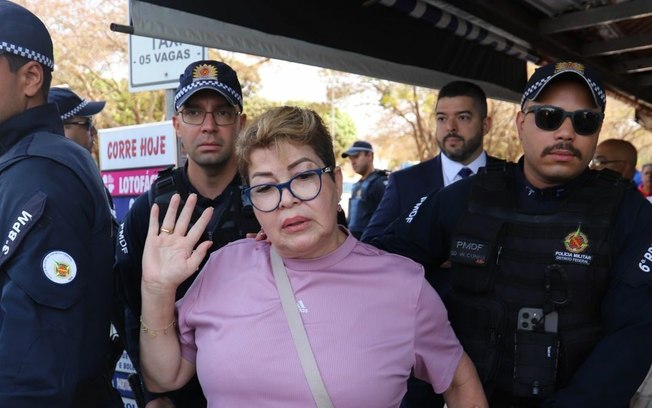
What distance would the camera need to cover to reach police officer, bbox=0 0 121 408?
1.60 m

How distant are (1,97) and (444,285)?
1.83 meters

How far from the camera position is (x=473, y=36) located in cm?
455

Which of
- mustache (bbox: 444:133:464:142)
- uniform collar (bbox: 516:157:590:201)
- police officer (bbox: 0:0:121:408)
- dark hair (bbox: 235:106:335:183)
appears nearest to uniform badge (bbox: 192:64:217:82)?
police officer (bbox: 0:0:121:408)

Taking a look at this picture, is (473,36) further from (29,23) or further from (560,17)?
(29,23)

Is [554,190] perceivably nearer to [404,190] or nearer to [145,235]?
[404,190]

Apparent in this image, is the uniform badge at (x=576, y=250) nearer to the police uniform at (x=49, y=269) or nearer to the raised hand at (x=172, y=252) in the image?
the raised hand at (x=172, y=252)

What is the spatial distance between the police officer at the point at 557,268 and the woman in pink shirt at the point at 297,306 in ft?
1.00

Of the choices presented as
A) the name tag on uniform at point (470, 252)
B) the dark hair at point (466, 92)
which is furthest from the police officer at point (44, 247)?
the dark hair at point (466, 92)

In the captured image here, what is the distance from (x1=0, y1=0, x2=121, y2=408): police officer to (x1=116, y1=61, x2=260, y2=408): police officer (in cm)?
52

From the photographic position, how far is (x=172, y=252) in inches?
70.5

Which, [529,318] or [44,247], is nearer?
[44,247]

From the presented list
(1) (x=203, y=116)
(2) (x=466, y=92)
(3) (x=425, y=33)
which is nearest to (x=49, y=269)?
(1) (x=203, y=116)

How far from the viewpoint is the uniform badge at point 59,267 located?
5.46 ft

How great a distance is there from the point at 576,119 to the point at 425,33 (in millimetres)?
2495
